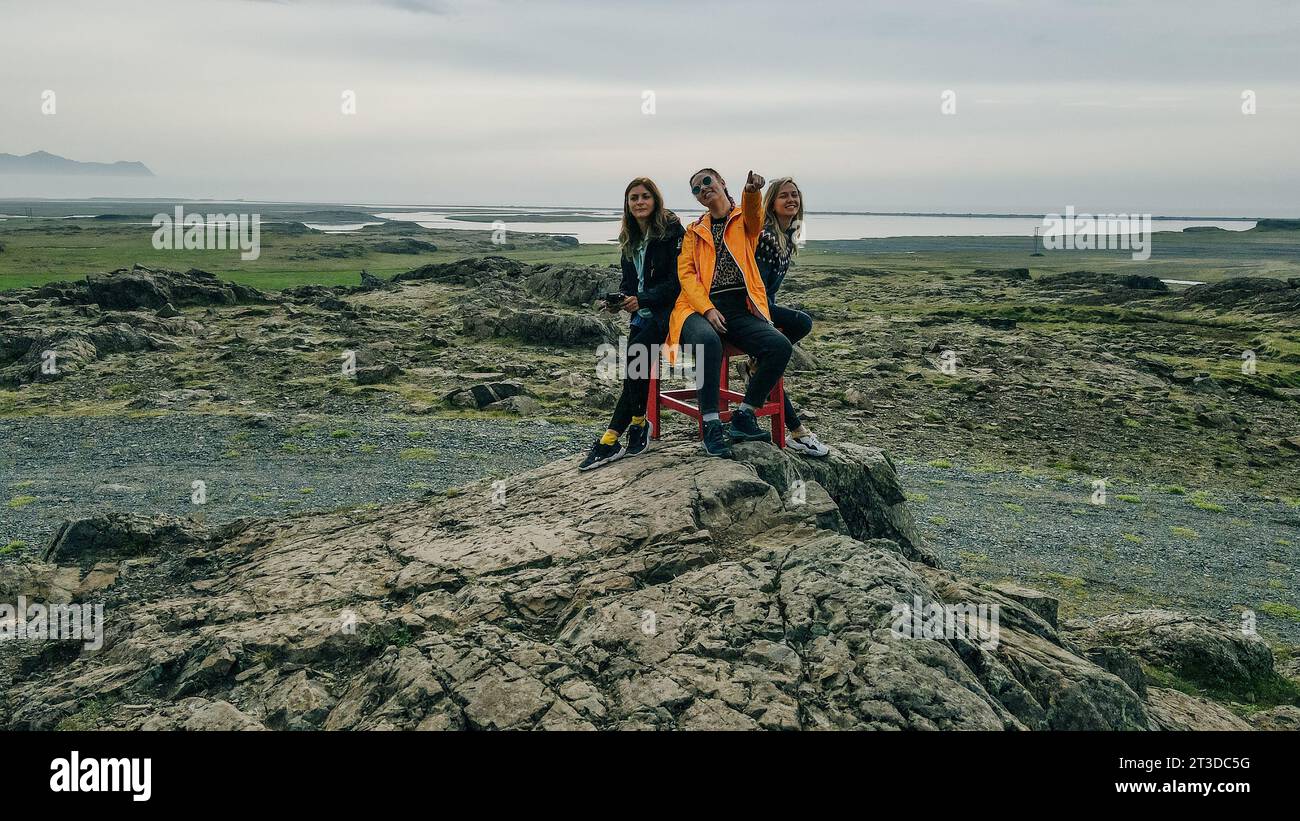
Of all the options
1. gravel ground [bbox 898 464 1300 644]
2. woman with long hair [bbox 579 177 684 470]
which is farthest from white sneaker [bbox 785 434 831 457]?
gravel ground [bbox 898 464 1300 644]

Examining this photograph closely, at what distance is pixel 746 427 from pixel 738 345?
0.95 meters

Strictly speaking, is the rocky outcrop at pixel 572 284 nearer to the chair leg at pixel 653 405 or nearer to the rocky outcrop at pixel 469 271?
the rocky outcrop at pixel 469 271

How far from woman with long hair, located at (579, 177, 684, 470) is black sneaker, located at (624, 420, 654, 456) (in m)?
0.01

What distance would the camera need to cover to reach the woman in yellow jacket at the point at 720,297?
9.22m

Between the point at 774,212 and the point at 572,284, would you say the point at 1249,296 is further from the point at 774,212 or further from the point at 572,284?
the point at 774,212

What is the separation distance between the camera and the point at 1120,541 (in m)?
16.3

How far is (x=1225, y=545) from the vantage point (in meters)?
16.5

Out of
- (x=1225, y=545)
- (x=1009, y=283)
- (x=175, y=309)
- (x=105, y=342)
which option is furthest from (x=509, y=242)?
(x=1225, y=545)

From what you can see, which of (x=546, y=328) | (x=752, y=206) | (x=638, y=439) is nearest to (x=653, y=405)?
(x=638, y=439)

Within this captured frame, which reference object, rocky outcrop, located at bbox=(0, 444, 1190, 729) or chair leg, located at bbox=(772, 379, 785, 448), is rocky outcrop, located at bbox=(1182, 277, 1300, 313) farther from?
rocky outcrop, located at bbox=(0, 444, 1190, 729)

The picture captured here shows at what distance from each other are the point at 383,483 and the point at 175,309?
97.0 feet

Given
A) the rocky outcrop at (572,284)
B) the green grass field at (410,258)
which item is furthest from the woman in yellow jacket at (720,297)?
the green grass field at (410,258)

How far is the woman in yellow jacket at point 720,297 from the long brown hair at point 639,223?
38cm

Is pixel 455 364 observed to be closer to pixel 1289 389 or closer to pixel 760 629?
pixel 760 629
